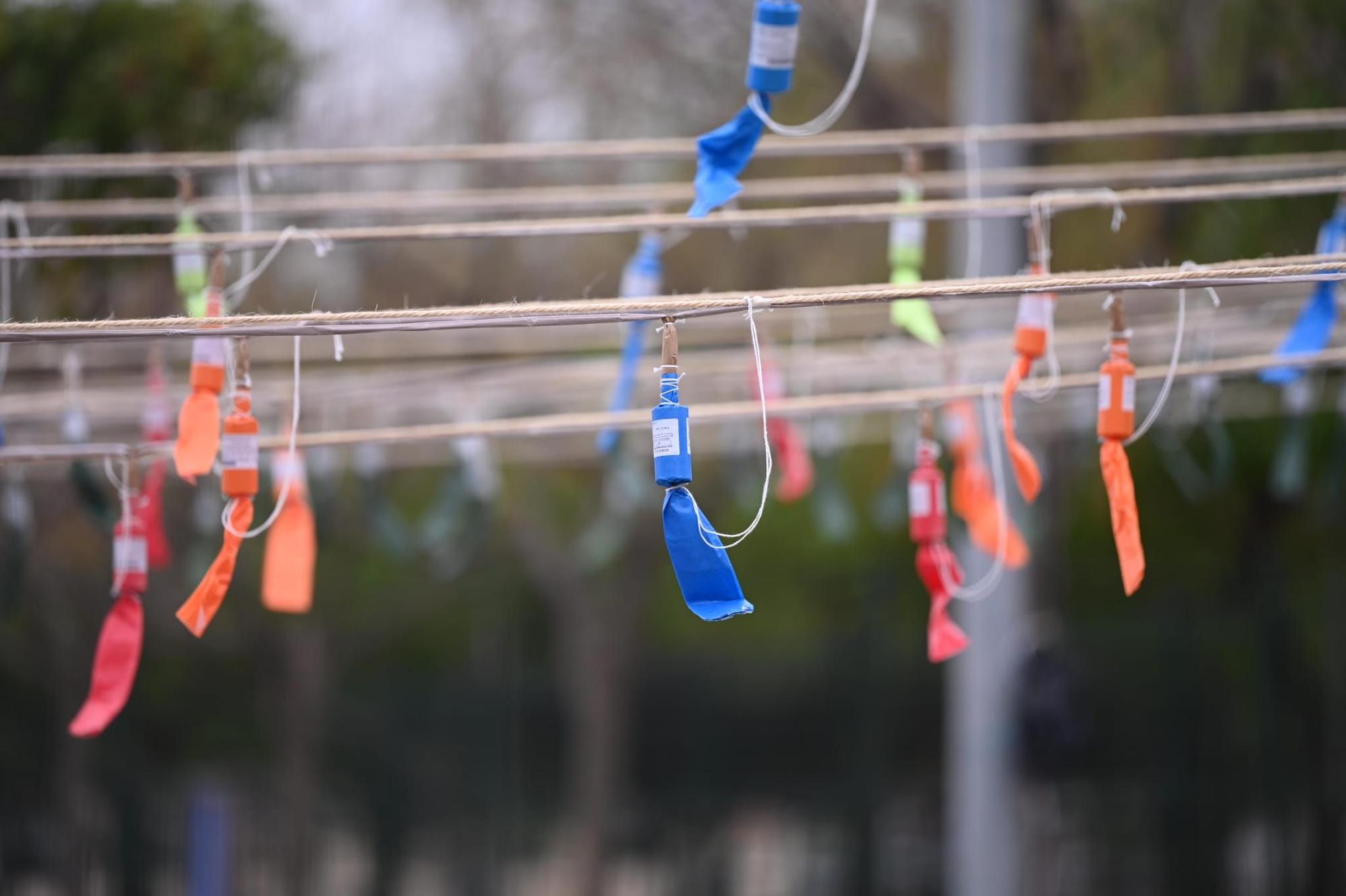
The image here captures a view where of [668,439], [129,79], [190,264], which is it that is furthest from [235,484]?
[129,79]

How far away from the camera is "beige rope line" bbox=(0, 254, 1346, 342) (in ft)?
5.73

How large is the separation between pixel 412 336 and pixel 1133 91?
3505 millimetres

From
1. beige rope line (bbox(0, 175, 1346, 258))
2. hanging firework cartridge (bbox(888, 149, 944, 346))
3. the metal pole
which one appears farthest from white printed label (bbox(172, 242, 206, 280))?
the metal pole

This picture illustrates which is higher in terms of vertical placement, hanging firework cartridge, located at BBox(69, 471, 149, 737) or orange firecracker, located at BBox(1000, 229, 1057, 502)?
orange firecracker, located at BBox(1000, 229, 1057, 502)

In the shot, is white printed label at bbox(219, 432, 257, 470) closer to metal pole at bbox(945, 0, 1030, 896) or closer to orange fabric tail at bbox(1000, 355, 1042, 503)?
orange fabric tail at bbox(1000, 355, 1042, 503)

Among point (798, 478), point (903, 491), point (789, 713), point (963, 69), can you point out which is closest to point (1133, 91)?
point (963, 69)

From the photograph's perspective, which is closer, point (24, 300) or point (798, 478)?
point (798, 478)

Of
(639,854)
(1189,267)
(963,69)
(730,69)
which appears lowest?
(639,854)

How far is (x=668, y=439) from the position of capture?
1768 mm

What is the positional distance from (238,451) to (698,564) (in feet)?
2.89

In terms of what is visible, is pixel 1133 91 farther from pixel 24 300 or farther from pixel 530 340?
pixel 24 300

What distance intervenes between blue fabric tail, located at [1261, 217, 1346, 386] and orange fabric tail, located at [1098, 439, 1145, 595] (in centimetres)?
64

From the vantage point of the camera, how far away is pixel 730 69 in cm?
637

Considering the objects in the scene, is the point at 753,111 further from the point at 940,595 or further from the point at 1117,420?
the point at 940,595
